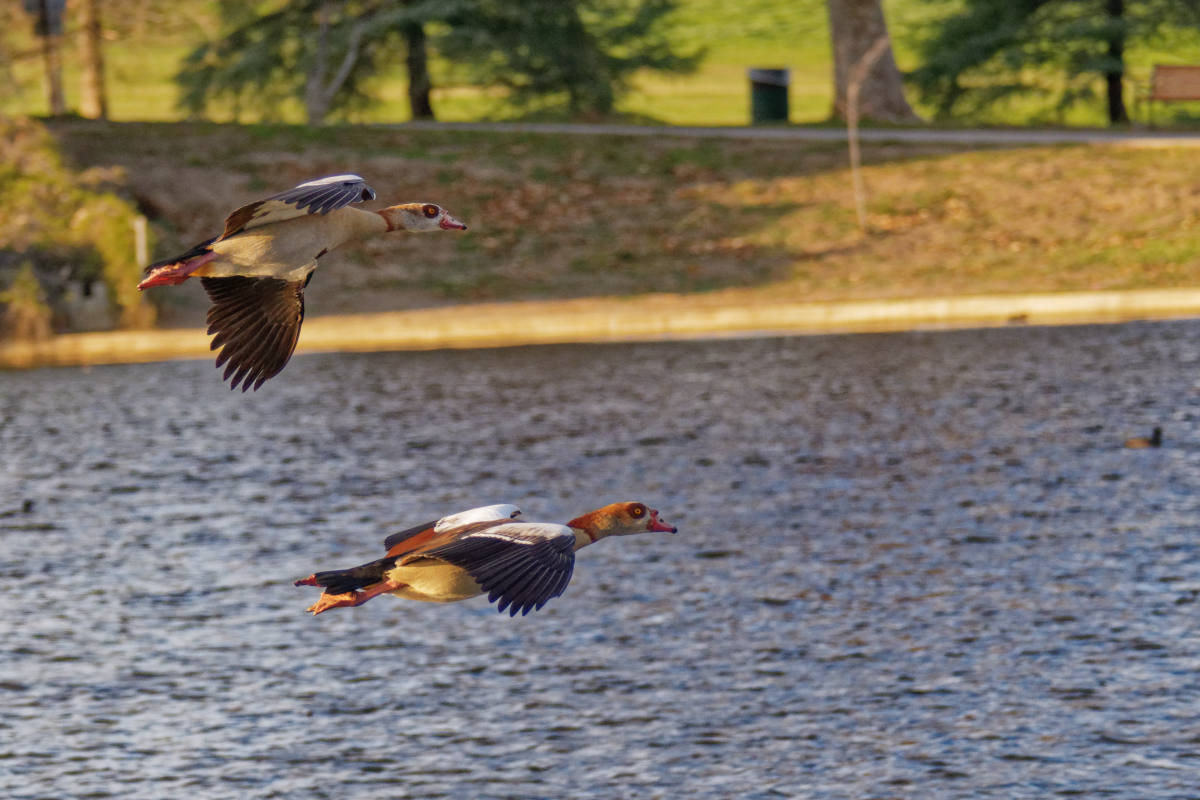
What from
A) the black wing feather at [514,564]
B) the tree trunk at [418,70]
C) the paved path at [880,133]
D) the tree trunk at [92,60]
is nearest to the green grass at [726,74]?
the tree trunk at [418,70]

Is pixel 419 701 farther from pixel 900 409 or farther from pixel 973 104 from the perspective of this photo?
pixel 973 104

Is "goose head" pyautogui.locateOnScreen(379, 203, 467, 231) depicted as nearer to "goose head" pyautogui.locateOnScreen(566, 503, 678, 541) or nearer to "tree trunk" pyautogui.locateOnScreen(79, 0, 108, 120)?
"goose head" pyautogui.locateOnScreen(566, 503, 678, 541)

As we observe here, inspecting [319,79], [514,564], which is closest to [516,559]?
[514,564]

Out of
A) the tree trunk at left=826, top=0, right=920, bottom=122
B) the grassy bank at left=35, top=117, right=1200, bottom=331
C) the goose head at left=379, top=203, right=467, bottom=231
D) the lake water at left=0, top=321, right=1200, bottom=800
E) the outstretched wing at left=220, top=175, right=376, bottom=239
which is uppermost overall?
the tree trunk at left=826, top=0, right=920, bottom=122

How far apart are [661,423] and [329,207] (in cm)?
2738

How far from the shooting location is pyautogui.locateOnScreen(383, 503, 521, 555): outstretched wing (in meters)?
7.61

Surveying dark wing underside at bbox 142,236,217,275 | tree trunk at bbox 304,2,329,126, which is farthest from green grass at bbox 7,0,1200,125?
dark wing underside at bbox 142,236,217,275

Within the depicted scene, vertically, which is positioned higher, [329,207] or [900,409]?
[329,207]

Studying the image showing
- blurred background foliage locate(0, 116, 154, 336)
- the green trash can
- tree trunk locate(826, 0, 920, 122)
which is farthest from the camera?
the green trash can

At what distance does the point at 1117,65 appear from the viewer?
58625 mm

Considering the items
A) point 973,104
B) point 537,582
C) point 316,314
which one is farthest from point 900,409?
point 973,104

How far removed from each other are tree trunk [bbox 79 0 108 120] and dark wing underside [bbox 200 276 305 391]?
53.5 meters

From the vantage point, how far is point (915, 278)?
1682 inches

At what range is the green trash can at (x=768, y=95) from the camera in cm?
5831
